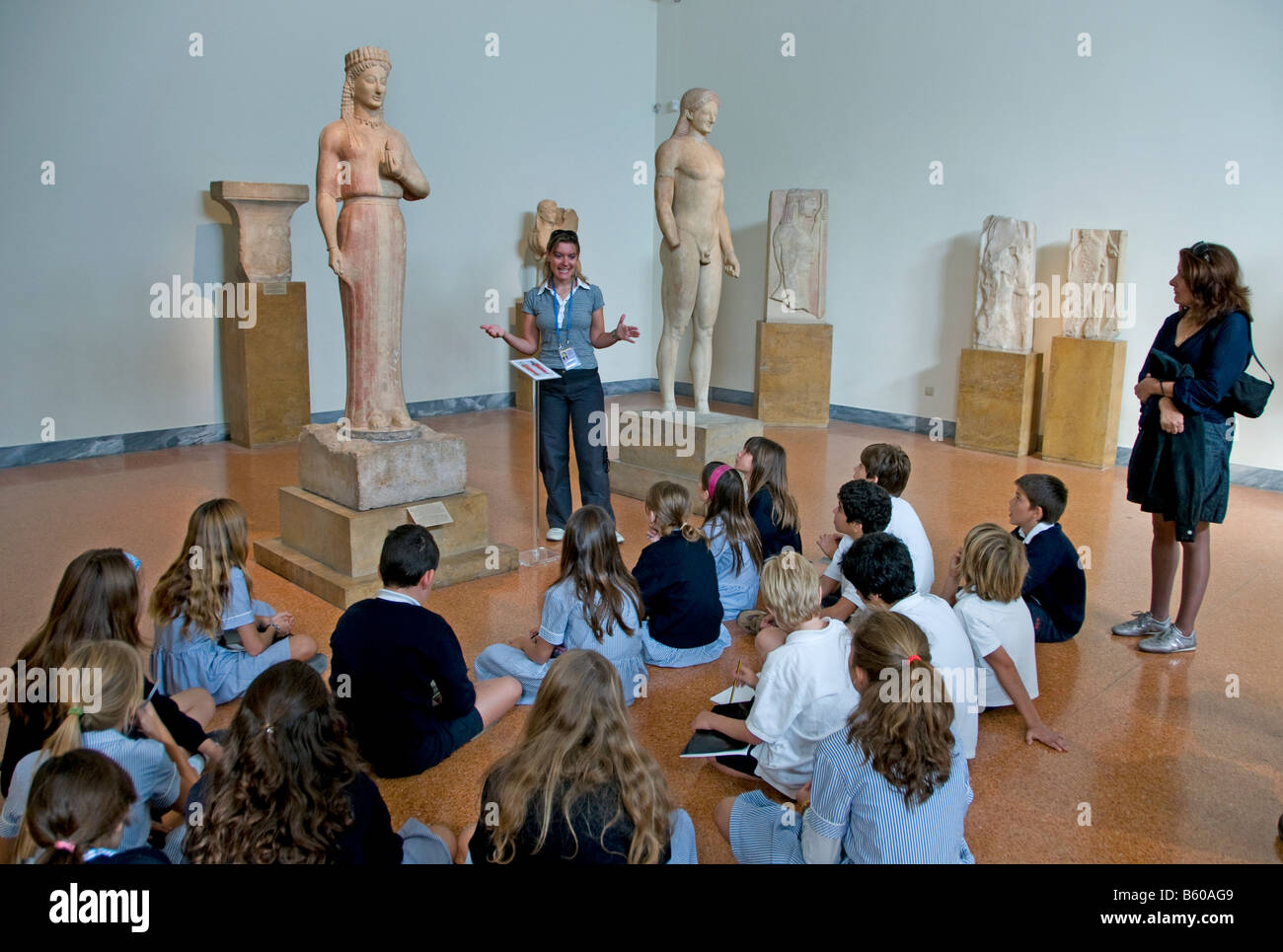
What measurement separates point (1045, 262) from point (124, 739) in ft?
26.9

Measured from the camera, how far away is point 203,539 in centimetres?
390

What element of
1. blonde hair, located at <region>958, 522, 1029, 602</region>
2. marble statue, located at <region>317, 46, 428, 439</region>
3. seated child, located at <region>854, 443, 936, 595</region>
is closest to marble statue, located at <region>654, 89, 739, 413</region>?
marble statue, located at <region>317, 46, 428, 439</region>

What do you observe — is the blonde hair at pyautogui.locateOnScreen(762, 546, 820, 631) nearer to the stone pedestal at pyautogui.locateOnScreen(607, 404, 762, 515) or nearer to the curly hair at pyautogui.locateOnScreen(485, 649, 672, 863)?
the curly hair at pyautogui.locateOnScreen(485, 649, 672, 863)

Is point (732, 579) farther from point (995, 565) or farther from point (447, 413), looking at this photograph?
point (447, 413)

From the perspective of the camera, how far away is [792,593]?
3.46 meters

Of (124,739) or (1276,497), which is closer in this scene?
(124,739)

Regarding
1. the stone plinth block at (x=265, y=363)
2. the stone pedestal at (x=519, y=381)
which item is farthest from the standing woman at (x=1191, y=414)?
the stone pedestal at (x=519, y=381)

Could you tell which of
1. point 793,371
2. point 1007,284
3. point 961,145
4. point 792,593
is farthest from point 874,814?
point 961,145

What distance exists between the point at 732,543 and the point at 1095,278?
5174 millimetres

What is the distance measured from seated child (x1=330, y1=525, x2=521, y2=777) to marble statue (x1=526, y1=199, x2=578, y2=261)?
725 centimetres

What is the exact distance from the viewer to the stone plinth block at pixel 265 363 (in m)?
8.60

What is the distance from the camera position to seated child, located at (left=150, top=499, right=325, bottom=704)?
3.90 m

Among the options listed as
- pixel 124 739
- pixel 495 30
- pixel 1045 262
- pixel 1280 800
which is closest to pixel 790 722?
pixel 1280 800
